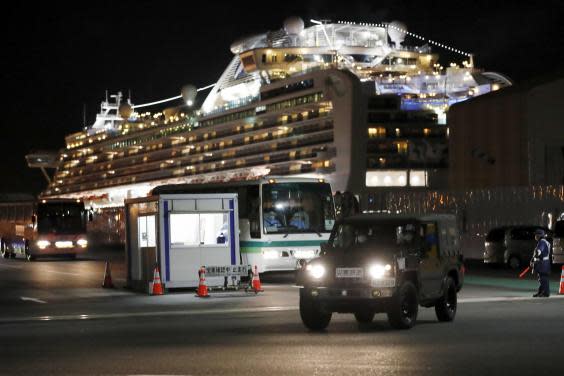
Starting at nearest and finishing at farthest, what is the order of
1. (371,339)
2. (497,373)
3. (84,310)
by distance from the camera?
(497,373)
(371,339)
(84,310)

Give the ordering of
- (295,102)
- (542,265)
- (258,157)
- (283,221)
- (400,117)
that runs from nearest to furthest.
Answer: (542,265) < (283,221) < (400,117) < (295,102) < (258,157)

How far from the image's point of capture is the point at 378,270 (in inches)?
563

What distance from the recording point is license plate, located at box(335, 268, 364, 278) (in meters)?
14.3

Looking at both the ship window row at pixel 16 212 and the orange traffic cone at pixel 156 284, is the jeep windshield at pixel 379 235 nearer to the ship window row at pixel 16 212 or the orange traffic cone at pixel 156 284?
the orange traffic cone at pixel 156 284

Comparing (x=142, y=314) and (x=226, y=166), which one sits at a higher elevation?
(x=226, y=166)

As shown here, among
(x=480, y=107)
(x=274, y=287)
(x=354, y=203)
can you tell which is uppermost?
(x=480, y=107)

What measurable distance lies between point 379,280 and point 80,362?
4562 mm

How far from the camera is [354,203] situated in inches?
1200

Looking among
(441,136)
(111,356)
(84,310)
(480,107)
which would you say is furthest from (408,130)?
(111,356)

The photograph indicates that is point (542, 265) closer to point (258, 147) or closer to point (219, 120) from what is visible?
point (258, 147)

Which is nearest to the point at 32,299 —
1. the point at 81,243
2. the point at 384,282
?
the point at 384,282

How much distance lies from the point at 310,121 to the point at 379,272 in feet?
239

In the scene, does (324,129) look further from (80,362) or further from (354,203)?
(80,362)

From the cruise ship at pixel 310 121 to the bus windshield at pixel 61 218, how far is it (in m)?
34.8
